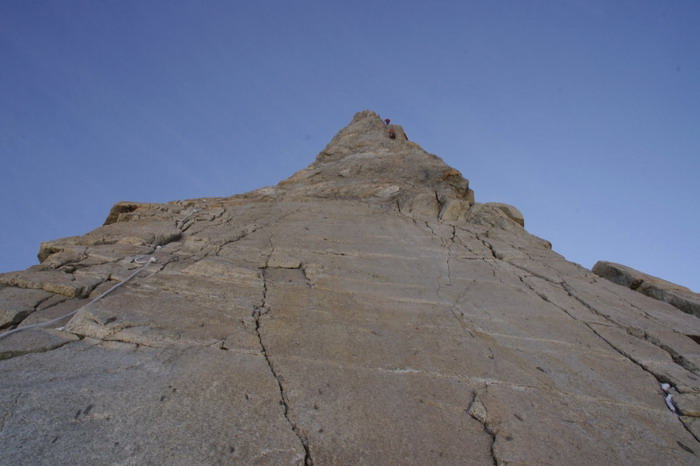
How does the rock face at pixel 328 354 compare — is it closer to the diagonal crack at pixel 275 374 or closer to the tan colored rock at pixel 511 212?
the diagonal crack at pixel 275 374

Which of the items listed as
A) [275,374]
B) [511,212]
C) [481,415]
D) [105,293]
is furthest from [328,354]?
[511,212]

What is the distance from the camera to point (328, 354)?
3.50 metres

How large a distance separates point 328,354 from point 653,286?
5.81m

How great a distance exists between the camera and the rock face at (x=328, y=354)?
8.30 ft

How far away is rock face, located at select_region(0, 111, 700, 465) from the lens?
2.53 meters

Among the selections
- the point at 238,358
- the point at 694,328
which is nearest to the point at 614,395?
the point at 694,328

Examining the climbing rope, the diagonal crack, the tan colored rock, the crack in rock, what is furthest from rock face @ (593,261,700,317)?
the climbing rope

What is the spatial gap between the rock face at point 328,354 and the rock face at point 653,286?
14.5 inches

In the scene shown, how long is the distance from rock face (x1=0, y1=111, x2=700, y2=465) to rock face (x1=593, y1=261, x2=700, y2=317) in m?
0.37

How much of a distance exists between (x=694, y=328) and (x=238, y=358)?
5469mm

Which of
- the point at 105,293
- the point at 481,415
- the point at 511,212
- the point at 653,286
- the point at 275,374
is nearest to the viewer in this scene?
the point at 481,415

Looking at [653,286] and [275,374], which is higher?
[653,286]

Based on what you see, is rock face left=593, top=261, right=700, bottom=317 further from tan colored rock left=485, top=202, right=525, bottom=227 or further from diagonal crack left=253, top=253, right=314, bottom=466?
diagonal crack left=253, top=253, right=314, bottom=466

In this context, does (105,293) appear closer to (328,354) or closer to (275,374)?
(275,374)
